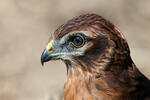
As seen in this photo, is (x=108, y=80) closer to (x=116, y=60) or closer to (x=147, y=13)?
(x=116, y=60)

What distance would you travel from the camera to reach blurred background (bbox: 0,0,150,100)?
24.8 feet

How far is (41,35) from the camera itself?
912 centimetres

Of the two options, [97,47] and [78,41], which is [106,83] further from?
[78,41]

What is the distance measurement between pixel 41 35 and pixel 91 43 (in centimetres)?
555

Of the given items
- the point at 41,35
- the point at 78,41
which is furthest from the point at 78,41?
the point at 41,35

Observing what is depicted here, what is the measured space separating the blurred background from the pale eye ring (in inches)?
137

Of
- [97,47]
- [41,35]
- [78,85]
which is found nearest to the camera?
[97,47]

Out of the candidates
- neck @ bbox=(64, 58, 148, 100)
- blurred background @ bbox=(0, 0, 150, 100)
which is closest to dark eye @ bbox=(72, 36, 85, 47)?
neck @ bbox=(64, 58, 148, 100)

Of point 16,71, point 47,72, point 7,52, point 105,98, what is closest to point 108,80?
point 105,98

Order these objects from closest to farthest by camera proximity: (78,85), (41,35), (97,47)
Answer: (97,47), (78,85), (41,35)

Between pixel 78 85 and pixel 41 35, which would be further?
pixel 41 35

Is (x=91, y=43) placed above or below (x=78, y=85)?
above

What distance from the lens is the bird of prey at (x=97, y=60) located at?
12.0 ft

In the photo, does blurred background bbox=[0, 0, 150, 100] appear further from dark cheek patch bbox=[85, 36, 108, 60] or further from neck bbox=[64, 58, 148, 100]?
dark cheek patch bbox=[85, 36, 108, 60]
